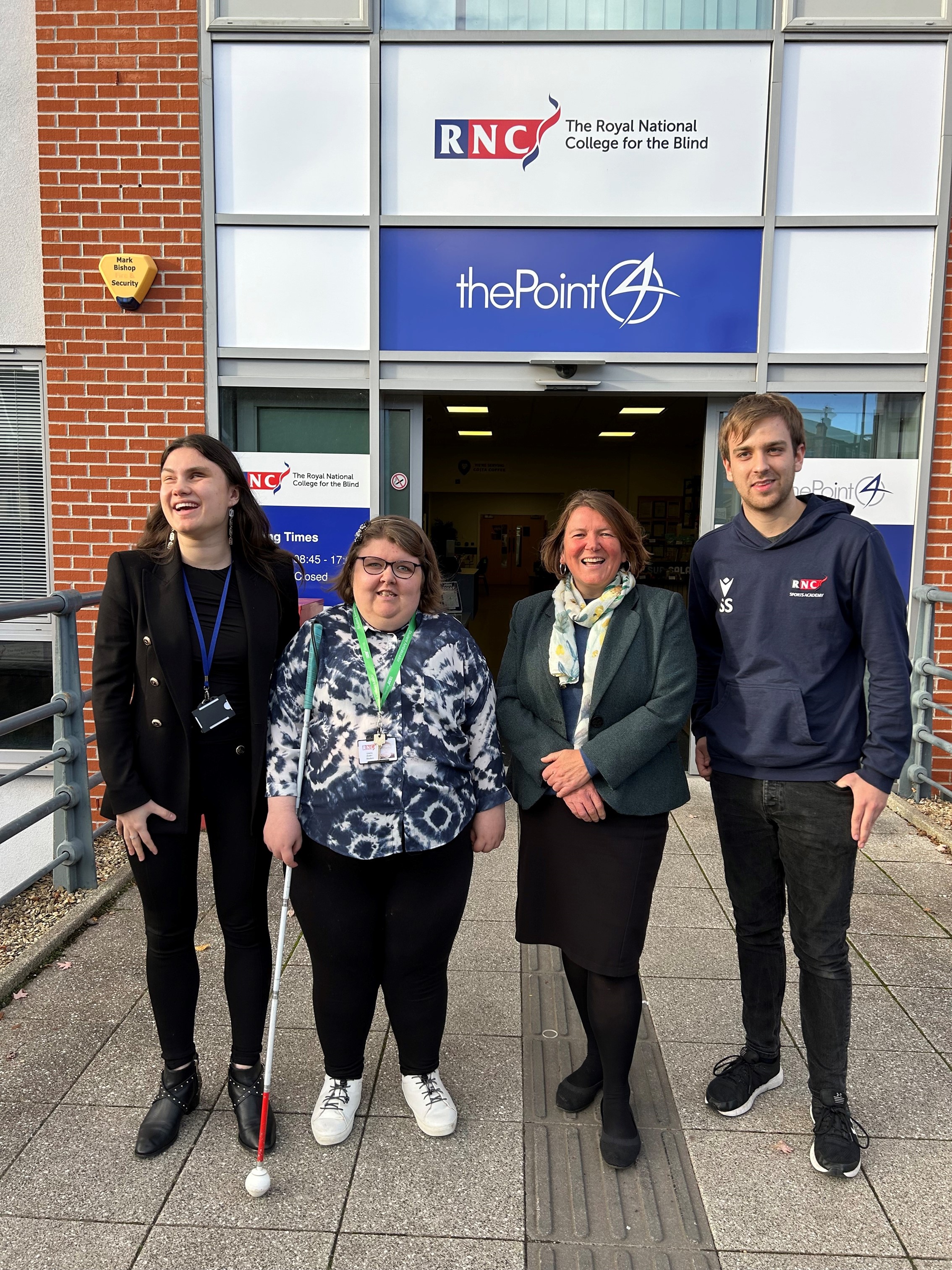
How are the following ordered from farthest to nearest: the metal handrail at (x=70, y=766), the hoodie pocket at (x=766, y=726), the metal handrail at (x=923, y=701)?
the metal handrail at (x=923, y=701)
the metal handrail at (x=70, y=766)
the hoodie pocket at (x=766, y=726)

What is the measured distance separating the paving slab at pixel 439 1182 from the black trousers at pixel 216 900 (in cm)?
47

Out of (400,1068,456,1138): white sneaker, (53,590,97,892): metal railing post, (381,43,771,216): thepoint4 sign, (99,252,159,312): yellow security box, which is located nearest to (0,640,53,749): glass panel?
(53,590,97,892): metal railing post

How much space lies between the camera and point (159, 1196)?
2.43 metres

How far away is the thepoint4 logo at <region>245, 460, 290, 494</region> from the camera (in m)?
6.12

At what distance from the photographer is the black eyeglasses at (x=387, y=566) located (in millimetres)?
2461

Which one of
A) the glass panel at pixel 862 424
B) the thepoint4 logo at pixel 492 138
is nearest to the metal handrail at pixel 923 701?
the glass panel at pixel 862 424

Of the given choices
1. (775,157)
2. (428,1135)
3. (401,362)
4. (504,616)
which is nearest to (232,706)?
(428,1135)

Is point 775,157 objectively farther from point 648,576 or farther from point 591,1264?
point 648,576

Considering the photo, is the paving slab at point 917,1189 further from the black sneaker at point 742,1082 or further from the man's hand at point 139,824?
the man's hand at point 139,824

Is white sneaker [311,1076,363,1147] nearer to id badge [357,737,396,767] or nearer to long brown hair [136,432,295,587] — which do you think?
id badge [357,737,396,767]

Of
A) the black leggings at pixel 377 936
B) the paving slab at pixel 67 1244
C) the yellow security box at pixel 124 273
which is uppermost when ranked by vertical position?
the yellow security box at pixel 124 273

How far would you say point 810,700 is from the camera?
258 centimetres

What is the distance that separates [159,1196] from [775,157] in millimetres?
6169

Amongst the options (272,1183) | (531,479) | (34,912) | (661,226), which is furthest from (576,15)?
(531,479)
